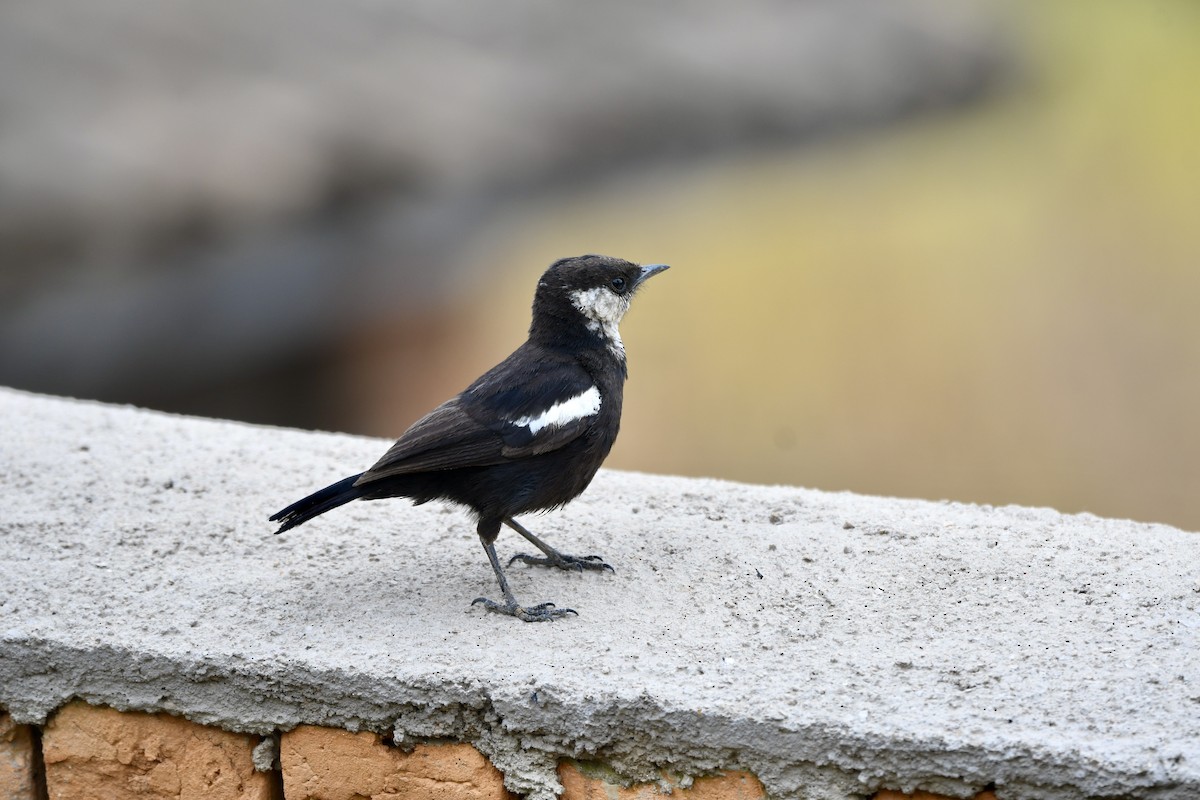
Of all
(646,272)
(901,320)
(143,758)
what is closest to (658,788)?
(143,758)

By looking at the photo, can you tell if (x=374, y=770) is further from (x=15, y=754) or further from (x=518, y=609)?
(x=15, y=754)

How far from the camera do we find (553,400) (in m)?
3.43

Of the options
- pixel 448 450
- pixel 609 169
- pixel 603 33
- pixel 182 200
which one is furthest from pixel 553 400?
pixel 603 33

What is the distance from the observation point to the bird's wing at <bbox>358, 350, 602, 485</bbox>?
329cm

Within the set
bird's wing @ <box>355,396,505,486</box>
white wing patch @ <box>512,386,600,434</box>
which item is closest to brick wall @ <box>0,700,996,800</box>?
bird's wing @ <box>355,396,505,486</box>

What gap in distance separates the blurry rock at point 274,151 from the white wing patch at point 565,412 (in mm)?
3726

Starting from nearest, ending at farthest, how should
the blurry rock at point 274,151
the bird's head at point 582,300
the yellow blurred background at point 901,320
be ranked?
the bird's head at point 582,300 → the blurry rock at point 274,151 → the yellow blurred background at point 901,320

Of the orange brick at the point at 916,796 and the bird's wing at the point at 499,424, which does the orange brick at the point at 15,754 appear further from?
the orange brick at the point at 916,796

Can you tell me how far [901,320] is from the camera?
368 inches

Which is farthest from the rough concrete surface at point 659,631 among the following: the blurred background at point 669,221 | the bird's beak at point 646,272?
the blurred background at point 669,221

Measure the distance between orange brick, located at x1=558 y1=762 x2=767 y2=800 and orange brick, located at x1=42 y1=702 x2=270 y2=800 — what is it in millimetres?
730

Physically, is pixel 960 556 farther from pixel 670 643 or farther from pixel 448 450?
pixel 448 450

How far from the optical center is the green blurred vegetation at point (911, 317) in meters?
8.77

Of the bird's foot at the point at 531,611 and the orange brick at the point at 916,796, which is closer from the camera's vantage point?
the orange brick at the point at 916,796
